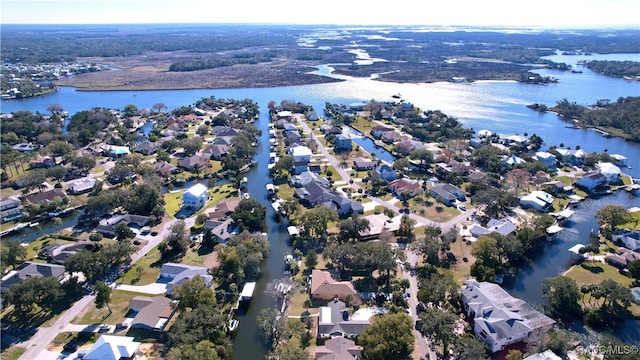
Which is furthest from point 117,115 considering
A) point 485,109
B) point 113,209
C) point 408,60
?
point 408,60

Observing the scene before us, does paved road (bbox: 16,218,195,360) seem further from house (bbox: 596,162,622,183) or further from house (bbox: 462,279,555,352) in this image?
house (bbox: 596,162,622,183)

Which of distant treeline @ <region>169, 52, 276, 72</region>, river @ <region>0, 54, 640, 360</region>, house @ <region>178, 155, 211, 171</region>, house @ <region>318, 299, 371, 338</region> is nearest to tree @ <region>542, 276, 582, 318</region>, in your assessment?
river @ <region>0, 54, 640, 360</region>

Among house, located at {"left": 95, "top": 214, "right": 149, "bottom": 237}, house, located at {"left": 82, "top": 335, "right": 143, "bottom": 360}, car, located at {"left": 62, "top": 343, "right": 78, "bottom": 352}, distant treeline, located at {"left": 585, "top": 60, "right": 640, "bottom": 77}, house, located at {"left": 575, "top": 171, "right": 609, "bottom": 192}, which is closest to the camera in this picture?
house, located at {"left": 82, "top": 335, "right": 143, "bottom": 360}

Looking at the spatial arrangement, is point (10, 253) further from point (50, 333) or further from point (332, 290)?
point (332, 290)

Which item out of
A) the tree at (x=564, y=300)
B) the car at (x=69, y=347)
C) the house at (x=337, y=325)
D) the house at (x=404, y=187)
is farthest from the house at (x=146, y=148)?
the tree at (x=564, y=300)

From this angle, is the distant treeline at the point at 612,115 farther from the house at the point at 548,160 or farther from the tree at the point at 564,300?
the tree at the point at 564,300

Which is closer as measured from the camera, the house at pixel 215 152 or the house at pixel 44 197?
the house at pixel 44 197
